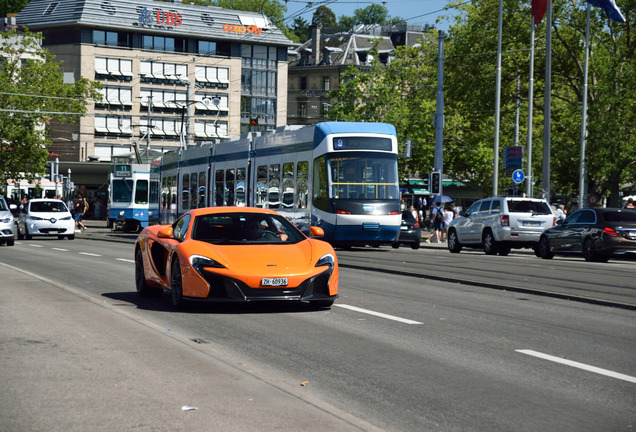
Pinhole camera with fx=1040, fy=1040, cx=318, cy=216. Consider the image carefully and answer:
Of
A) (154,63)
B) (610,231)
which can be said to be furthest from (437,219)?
(154,63)

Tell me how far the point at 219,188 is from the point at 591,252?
1375 centimetres

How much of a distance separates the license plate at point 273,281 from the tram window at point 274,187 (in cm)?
1939

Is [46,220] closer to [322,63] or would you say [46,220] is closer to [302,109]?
[302,109]

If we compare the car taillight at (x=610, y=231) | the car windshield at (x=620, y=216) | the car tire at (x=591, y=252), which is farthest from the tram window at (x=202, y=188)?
the car taillight at (x=610, y=231)

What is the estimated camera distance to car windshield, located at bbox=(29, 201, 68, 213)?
3962 centimetres

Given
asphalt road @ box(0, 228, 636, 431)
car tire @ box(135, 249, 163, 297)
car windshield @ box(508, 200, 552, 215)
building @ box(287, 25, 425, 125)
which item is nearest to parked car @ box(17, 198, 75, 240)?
car windshield @ box(508, 200, 552, 215)

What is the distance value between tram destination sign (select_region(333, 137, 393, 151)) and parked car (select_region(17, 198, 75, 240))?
49.0 ft

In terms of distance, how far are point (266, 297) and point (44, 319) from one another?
2.40 meters

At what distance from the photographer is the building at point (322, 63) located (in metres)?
120


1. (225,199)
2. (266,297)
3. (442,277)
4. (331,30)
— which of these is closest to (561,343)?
→ (266,297)

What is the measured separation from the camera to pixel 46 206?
39.8 meters

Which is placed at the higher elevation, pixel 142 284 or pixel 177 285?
pixel 177 285

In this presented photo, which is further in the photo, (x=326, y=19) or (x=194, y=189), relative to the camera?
(x=326, y=19)

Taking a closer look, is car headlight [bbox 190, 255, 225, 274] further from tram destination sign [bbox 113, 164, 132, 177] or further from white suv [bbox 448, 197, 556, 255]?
tram destination sign [bbox 113, 164, 132, 177]
